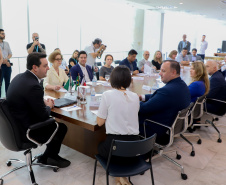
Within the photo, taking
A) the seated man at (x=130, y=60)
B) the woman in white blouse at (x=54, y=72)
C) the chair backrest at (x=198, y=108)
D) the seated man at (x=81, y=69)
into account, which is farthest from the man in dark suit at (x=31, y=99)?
the seated man at (x=130, y=60)

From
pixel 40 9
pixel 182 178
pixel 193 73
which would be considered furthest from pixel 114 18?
pixel 182 178

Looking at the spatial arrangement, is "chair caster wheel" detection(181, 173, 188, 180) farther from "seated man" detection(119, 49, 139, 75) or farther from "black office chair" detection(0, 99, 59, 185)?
"seated man" detection(119, 49, 139, 75)

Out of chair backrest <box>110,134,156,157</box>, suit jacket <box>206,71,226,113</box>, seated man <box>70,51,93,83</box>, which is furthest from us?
seated man <box>70,51,93,83</box>

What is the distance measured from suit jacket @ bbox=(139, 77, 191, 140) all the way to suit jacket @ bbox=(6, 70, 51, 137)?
1.05 m

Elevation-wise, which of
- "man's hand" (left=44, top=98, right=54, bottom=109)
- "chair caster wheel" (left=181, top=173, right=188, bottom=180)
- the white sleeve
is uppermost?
the white sleeve

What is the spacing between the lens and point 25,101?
2092 millimetres

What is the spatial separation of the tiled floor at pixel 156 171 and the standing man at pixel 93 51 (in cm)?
309

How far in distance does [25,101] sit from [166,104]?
4.50ft

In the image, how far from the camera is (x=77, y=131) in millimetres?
2996

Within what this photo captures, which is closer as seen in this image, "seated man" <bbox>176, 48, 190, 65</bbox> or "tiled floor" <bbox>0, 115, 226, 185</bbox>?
"tiled floor" <bbox>0, 115, 226, 185</bbox>

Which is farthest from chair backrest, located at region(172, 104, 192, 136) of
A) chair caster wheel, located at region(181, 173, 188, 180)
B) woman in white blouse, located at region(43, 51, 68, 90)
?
woman in white blouse, located at region(43, 51, 68, 90)

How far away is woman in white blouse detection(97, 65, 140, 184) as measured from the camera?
75.9 inches

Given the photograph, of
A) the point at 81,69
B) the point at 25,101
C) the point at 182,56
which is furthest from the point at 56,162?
the point at 182,56

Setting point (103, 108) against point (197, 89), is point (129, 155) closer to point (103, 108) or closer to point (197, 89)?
point (103, 108)
